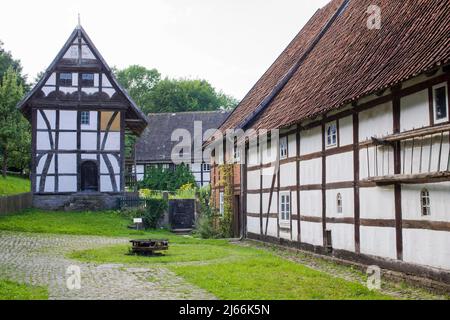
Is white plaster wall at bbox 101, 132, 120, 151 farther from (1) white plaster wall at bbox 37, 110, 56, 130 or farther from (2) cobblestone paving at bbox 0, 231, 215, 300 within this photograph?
(2) cobblestone paving at bbox 0, 231, 215, 300

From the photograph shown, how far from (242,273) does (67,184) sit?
19.9 metres

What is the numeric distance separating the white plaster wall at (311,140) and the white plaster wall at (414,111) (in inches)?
176

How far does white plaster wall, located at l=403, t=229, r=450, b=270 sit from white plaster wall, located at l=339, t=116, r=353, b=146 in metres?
3.43

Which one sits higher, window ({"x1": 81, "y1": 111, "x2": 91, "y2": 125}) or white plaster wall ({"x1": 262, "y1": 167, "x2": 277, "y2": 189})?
window ({"x1": 81, "y1": 111, "x2": 91, "y2": 125})

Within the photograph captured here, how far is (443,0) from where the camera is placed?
1307cm

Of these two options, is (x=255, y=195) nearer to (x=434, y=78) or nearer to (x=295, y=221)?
(x=295, y=221)

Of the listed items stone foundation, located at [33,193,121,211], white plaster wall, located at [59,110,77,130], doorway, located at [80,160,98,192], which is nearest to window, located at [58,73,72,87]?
white plaster wall, located at [59,110,77,130]

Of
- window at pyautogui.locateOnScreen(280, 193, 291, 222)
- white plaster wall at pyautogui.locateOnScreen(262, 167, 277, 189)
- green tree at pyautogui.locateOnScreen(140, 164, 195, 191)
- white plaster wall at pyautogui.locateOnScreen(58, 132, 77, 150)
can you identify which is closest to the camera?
window at pyautogui.locateOnScreen(280, 193, 291, 222)

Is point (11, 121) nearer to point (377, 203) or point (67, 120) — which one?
point (67, 120)

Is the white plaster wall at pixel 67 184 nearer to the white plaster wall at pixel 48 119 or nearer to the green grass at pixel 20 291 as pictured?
the white plaster wall at pixel 48 119

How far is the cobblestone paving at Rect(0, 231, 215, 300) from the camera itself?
→ 10523 millimetres

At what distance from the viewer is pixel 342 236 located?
15211mm

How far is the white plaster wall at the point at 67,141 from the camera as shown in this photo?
30859 mm
